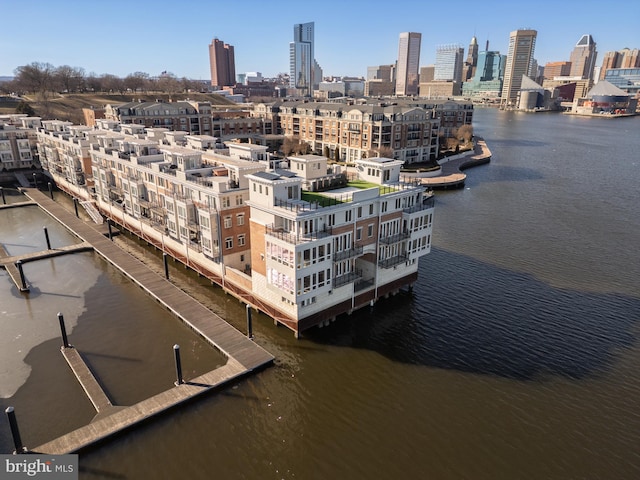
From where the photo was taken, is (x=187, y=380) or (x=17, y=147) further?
(x=17, y=147)

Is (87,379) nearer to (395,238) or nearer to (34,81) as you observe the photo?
(395,238)

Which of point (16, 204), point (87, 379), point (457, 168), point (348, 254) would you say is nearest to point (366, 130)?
point (457, 168)

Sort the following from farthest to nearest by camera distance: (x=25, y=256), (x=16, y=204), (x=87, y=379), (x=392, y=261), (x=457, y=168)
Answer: (x=457, y=168) → (x=16, y=204) → (x=25, y=256) → (x=392, y=261) → (x=87, y=379)

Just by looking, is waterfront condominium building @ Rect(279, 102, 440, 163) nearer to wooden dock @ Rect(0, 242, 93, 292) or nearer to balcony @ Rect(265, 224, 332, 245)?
wooden dock @ Rect(0, 242, 93, 292)

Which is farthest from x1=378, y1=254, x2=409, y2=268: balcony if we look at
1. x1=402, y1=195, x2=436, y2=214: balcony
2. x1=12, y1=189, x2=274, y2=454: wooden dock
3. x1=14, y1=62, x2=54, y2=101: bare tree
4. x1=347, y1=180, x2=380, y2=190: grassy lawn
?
x1=14, y1=62, x2=54, y2=101: bare tree

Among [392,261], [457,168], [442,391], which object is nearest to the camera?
[442,391]

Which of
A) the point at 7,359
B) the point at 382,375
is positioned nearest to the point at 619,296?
the point at 382,375

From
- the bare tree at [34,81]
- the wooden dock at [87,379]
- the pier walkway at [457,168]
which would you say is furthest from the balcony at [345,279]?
the bare tree at [34,81]
